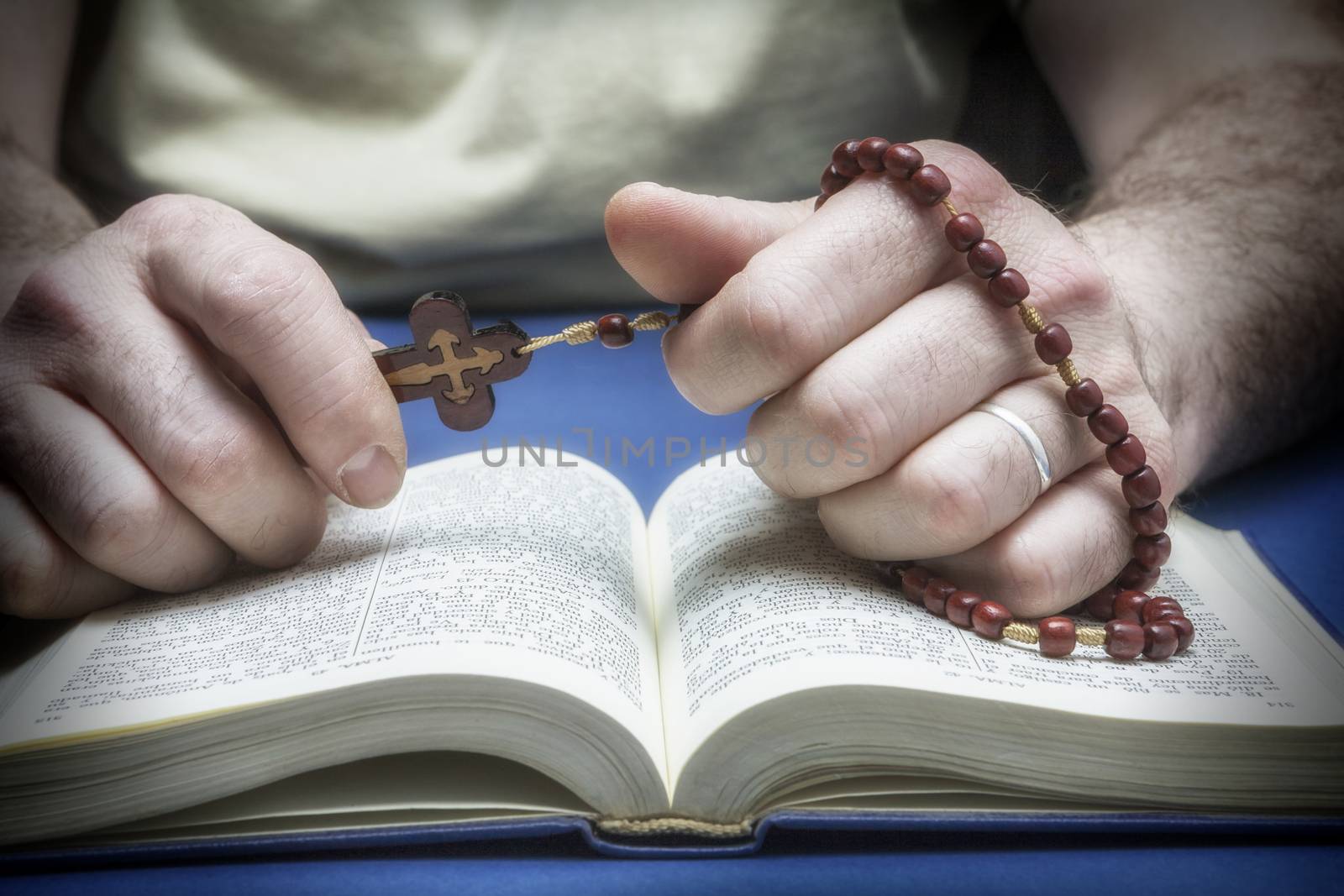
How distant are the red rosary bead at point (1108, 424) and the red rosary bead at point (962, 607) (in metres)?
0.15

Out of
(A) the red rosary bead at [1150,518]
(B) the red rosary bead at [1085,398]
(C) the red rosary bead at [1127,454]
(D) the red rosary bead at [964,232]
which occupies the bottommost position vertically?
(A) the red rosary bead at [1150,518]

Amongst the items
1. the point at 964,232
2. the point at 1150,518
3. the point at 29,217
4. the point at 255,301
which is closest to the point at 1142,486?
the point at 1150,518

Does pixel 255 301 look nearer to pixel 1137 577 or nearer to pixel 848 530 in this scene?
pixel 848 530

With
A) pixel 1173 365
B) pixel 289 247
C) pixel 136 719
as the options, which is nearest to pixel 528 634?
pixel 136 719

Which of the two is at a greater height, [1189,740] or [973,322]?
[973,322]

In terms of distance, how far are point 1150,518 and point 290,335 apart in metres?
0.66

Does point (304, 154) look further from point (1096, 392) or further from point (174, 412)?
point (1096, 392)

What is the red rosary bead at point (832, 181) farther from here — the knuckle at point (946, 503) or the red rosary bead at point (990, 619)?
the red rosary bead at point (990, 619)

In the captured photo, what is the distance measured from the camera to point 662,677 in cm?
66

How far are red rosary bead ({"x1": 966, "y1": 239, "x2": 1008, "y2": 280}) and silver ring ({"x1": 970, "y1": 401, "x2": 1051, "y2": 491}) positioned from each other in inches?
4.1

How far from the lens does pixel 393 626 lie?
62 centimetres

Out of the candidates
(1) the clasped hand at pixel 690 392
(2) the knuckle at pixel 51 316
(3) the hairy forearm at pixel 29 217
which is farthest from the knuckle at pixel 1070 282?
(3) the hairy forearm at pixel 29 217

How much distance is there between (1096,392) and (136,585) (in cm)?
78

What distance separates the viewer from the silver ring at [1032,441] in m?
0.65
